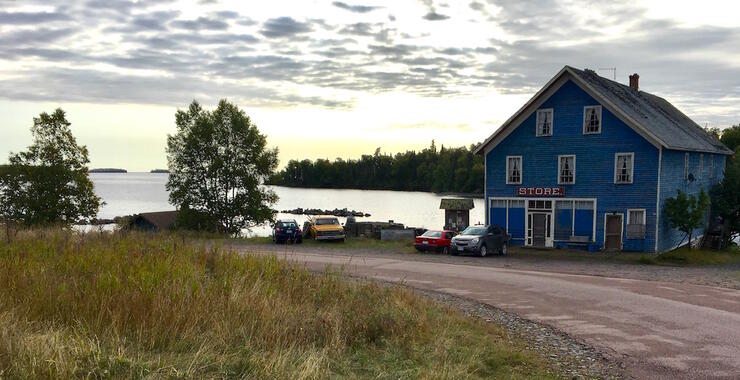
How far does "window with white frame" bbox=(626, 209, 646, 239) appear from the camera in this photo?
3028cm

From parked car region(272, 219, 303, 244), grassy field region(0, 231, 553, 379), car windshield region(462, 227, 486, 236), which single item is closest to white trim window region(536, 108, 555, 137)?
car windshield region(462, 227, 486, 236)

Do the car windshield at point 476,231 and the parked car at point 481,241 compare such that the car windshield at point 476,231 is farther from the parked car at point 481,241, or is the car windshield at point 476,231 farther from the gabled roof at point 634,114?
the gabled roof at point 634,114

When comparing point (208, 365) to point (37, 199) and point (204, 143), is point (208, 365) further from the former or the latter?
point (204, 143)

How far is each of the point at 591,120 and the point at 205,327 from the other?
29.4m

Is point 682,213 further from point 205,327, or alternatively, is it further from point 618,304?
point 205,327

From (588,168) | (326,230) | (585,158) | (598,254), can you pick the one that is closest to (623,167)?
(588,168)

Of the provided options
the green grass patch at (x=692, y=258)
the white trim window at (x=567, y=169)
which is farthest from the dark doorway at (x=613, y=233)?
the white trim window at (x=567, y=169)

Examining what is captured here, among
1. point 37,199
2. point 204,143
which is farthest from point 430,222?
point 37,199

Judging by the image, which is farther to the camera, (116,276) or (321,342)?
(116,276)

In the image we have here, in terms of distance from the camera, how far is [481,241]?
96.4 feet

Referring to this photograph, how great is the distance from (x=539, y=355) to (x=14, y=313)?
850 cm

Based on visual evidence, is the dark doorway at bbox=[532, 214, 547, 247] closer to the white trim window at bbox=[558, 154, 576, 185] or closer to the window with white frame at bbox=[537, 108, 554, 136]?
the white trim window at bbox=[558, 154, 576, 185]

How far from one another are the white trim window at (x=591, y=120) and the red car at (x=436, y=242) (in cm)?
1032

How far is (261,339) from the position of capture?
777cm
